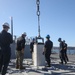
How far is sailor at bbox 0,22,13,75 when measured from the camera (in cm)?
838

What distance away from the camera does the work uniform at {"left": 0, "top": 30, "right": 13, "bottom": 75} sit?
8.38 m

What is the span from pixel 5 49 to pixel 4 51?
3.0 inches

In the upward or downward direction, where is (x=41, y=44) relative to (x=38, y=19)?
downward

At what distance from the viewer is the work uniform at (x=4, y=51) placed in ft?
27.5

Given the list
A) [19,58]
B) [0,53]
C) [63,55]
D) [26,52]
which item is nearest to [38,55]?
[19,58]

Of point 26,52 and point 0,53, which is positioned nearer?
point 0,53

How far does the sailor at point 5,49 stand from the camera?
27.5ft

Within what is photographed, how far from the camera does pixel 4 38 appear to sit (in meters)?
8.45

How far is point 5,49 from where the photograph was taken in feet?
27.6

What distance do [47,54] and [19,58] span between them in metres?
1.74

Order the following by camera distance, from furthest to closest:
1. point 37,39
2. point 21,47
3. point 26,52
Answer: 1. point 26,52
2. point 37,39
3. point 21,47

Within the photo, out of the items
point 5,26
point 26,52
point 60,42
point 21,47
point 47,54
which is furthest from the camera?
point 26,52

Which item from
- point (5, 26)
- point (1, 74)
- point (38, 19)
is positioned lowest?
point (1, 74)

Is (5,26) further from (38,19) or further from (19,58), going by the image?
(38,19)
